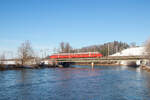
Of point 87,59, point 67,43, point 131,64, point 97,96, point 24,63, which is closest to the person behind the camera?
point 97,96

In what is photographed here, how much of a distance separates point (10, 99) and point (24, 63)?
5435 centimetres

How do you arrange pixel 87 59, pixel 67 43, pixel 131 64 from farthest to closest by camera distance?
pixel 67 43, pixel 131 64, pixel 87 59

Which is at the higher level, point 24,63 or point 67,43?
point 67,43

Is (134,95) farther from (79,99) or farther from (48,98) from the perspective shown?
(48,98)

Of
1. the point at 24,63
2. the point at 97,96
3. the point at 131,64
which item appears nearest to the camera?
the point at 97,96

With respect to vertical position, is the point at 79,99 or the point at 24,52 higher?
the point at 24,52

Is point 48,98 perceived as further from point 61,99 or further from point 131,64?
point 131,64

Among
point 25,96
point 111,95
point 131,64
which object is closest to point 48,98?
point 25,96

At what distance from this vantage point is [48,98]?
59.8 ft

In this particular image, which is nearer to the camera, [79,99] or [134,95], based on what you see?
[79,99]

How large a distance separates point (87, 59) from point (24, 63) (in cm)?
2496

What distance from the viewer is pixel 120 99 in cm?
1772

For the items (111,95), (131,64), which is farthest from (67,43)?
(111,95)

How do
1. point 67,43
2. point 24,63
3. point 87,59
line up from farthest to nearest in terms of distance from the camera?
1. point 67,43
2. point 87,59
3. point 24,63
